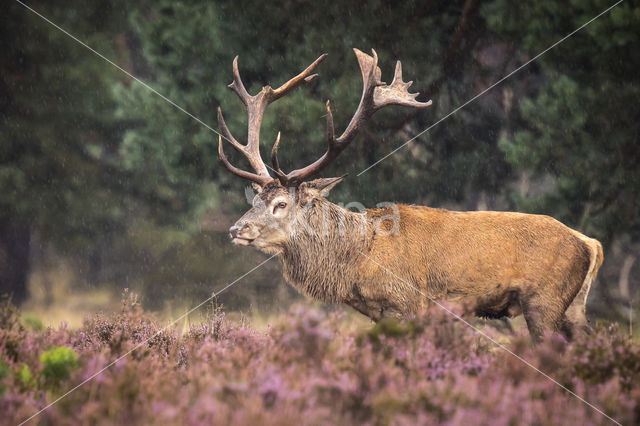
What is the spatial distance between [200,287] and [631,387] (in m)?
10.7

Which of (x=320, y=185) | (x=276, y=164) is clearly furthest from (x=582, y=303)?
(x=276, y=164)

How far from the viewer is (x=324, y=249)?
20.4ft

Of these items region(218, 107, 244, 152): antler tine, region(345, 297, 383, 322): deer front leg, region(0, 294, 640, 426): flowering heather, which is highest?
region(218, 107, 244, 152): antler tine

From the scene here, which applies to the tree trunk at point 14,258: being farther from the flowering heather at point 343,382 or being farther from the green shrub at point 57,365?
the green shrub at point 57,365

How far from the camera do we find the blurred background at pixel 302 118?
7.49 m

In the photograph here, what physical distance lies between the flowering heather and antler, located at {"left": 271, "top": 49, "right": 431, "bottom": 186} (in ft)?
7.85

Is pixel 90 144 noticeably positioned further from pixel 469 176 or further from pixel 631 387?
pixel 631 387

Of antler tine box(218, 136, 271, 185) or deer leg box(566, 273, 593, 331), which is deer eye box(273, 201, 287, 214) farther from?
deer leg box(566, 273, 593, 331)

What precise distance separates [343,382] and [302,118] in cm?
Result: 579

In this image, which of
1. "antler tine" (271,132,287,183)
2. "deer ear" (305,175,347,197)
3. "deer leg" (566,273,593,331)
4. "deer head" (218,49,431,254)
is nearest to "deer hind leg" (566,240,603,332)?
"deer leg" (566,273,593,331)

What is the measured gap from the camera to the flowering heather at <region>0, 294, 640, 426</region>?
8.75 feet

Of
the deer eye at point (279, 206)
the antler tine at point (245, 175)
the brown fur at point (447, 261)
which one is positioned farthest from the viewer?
the antler tine at point (245, 175)

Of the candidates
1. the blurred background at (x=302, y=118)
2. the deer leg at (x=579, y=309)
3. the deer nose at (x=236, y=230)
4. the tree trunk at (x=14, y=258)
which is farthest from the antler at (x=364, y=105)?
the tree trunk at (x=14, y=258)

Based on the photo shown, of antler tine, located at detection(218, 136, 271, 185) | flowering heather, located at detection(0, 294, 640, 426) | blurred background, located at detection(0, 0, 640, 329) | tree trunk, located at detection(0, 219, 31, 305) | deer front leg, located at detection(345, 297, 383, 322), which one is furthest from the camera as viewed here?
tree trunk, located at detection(0, 219, 31, 305)
